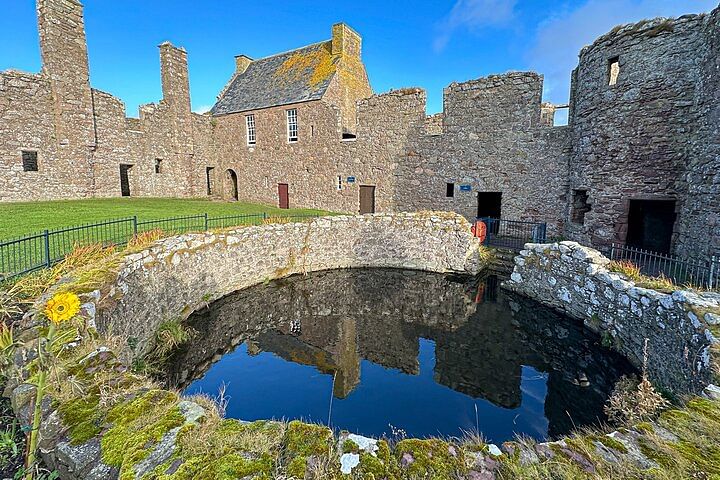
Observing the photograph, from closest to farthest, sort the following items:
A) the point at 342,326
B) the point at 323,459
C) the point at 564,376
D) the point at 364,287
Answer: the point at 323,459
the point at 564,376
the point at 342,326
the point at 364,287

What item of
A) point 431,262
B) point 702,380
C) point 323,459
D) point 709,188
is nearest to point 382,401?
point 323,459

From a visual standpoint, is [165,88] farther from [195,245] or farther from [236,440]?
[236,440]

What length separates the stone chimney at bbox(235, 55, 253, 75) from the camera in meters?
27.8

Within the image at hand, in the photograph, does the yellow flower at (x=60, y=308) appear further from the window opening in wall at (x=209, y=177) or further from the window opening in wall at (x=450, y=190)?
the window opening in wall at (x=209, y=177)

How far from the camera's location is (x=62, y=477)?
8.91 feet

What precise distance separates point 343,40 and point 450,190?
37.2ft

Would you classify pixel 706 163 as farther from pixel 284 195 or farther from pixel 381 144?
pixel 284 195

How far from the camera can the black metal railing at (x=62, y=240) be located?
669cm

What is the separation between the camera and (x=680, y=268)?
30.2 ft

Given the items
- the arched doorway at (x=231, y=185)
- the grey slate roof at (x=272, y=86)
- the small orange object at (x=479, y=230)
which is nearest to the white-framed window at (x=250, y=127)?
the grey slate roof at (x=272, y=86)

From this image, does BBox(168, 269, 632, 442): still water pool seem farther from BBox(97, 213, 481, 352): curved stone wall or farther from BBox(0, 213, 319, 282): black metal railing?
BBox(0, 213, 319, 282): black metal railing

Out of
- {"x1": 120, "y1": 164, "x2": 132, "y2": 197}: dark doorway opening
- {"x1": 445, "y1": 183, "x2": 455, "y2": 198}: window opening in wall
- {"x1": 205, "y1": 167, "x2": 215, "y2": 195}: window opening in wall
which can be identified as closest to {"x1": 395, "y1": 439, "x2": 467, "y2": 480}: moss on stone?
{"x1": 445, "y1": 183, "x2": 455, "y2": 198}: window opening in wall

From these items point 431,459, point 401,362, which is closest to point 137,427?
point 431,459

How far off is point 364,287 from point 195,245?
5.30 m
